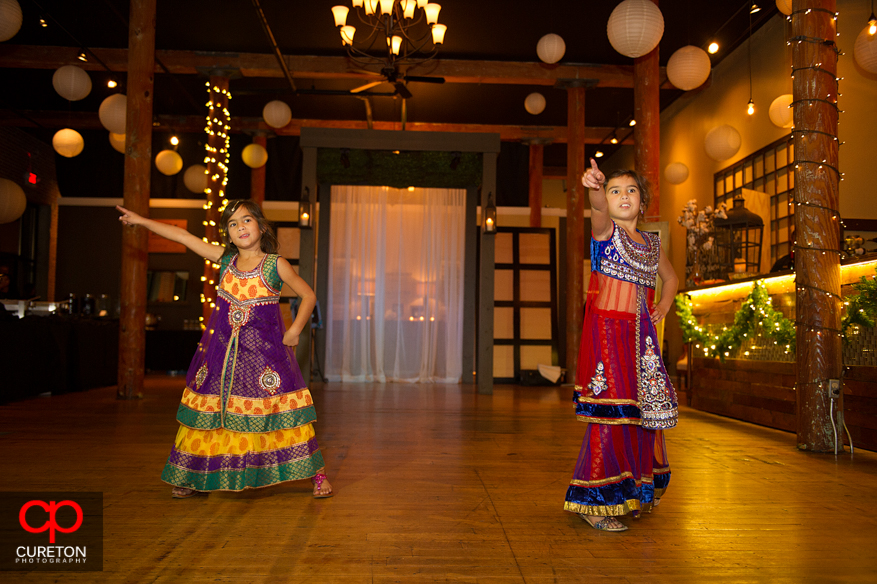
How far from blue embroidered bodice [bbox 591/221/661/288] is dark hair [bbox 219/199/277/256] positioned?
1.45m

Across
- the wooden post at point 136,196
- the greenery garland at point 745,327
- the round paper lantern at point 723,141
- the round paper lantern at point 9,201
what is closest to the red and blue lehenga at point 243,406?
the greenery garland at point 745,327

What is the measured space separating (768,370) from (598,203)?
384 cm

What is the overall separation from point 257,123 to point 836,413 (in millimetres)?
11087

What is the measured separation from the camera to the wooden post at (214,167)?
961 centimetres

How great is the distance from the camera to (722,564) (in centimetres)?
212

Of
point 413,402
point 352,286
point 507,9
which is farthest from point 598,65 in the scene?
point 413,402

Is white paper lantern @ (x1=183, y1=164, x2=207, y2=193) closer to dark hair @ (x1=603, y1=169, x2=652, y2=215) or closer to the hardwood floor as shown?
the hardwood floor

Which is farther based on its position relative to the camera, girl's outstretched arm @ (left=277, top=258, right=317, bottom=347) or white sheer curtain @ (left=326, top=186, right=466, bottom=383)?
white sheer curtain @ (left=326, top=186, right=466, bottom=383)

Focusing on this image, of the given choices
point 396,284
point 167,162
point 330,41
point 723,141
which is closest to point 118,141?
point 167,162

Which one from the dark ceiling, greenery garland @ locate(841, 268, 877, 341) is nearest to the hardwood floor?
greenery garland @ locate(841, 268, 877, 341)

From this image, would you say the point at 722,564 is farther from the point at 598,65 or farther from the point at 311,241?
the point at 598,65

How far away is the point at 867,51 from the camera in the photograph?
5816mm

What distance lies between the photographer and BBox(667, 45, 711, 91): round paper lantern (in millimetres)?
6840

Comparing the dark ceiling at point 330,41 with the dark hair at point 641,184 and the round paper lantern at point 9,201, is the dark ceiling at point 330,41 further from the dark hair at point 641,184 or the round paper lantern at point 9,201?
the dark hair at point 641,184
